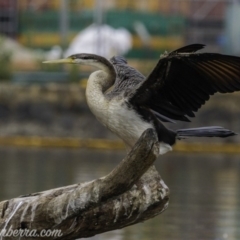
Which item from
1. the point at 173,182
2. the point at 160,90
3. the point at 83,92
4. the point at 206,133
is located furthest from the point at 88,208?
the point at 83,92

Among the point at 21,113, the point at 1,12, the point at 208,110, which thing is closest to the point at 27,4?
the point at 1,12

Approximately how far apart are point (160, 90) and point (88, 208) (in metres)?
1.00

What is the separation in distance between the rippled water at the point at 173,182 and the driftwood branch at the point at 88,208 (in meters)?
1.63

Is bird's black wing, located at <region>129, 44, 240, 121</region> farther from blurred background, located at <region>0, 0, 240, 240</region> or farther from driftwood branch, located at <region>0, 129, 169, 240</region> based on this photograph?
blurred background, located at <region>0, 0, 240, 240</region>

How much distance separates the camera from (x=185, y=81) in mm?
7566

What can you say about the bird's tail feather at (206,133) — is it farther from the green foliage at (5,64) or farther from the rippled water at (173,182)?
the green foliage at (5,64)

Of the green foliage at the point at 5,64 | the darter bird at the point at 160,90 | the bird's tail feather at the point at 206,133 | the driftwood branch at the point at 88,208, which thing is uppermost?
the darter bird at the point at 160,90

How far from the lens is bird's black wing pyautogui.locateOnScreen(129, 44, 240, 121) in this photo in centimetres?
731

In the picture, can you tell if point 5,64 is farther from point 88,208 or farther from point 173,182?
point 88,208

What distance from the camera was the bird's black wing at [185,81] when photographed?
7.31 m

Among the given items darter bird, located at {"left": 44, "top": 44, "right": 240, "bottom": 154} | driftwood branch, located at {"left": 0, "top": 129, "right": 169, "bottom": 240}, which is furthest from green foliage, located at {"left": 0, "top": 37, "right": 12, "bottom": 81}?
driftwood branch, located at {"left": 0, "top": 129, "right": 169, "bottom": 240}

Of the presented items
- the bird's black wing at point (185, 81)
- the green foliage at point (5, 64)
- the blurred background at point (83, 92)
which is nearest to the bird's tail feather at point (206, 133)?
the bird's black wing at point (185, 81)

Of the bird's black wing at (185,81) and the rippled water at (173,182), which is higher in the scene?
the bird's black wing at (185,81)

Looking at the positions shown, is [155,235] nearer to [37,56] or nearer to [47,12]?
[37,56]
